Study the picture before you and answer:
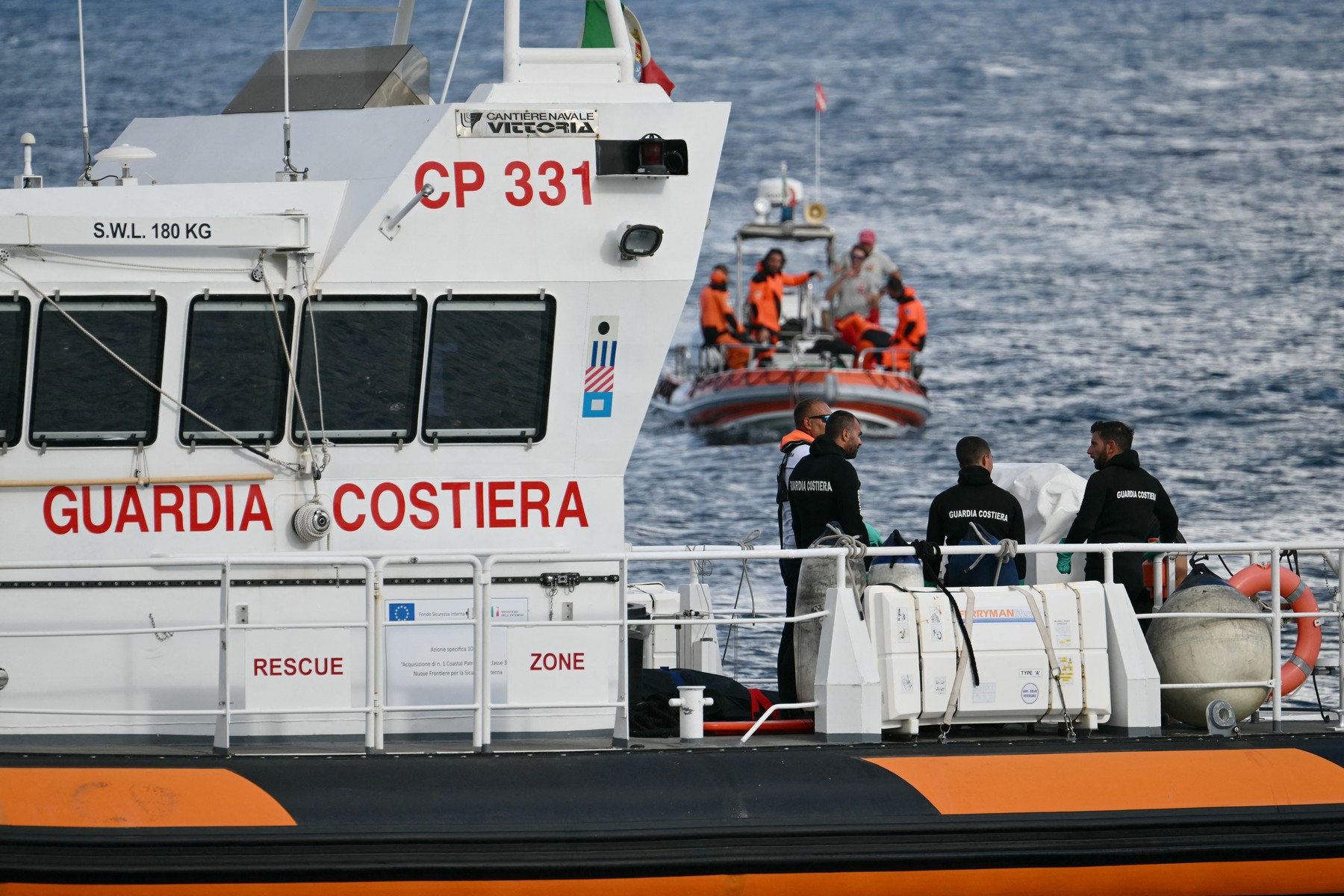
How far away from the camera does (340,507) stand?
6.27 meters

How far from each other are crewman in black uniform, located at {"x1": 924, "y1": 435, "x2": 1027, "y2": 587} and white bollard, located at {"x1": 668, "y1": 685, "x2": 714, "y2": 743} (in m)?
1.12

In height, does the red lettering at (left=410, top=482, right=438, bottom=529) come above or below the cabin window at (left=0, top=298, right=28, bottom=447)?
below

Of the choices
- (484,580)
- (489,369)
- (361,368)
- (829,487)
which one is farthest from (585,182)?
(484,580)

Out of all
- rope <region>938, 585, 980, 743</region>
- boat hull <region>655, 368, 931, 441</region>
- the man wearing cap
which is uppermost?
the man wearing cap

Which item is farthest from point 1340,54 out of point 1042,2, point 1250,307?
point 1250,307

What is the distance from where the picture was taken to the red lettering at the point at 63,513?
242 inches

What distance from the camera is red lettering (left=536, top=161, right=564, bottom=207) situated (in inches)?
249

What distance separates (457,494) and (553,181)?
121 cm

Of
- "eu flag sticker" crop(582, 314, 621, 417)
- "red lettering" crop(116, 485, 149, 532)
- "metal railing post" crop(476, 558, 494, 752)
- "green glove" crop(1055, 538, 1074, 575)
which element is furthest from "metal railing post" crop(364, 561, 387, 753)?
"green glove" crop(1055, 538, 1074, 575)

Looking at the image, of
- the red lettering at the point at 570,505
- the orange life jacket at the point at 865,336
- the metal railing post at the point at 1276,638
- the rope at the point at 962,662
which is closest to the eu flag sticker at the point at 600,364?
the red lettering at the point at 570,505

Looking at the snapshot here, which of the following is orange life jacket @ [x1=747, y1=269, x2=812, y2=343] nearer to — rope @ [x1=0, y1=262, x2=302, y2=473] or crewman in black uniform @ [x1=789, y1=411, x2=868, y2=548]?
crewman in black uniform @ [x1=789, y1=411, x2=868, y2=548]

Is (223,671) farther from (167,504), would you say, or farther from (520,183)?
(520,183)

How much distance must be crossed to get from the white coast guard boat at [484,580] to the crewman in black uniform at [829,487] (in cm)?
37

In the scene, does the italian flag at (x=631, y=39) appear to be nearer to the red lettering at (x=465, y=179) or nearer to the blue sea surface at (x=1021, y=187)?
the red lettering at (x=465, y=179)
